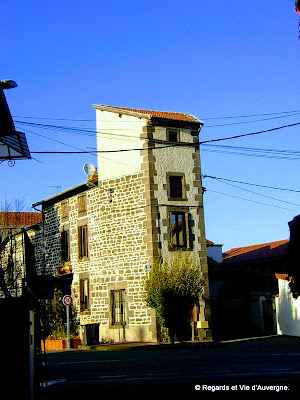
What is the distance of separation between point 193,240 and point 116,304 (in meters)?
4.64

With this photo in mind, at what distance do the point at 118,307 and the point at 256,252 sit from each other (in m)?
17.2

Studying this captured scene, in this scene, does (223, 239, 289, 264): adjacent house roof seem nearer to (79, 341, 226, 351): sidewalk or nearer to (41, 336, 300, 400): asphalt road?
(79, 341, 226, 351): sidewalk

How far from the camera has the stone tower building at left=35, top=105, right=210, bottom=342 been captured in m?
27.8

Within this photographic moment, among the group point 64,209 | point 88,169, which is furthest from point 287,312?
point 64,209

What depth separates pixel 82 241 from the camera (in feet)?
103

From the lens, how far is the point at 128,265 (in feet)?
93.0

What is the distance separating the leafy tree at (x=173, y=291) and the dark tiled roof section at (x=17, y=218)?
1483cm

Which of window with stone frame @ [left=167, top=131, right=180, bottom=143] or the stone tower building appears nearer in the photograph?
the stone tower building

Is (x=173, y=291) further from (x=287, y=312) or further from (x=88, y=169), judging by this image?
(x=88, y=169)

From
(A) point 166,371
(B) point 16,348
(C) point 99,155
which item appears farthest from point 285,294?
(B) point 16,348

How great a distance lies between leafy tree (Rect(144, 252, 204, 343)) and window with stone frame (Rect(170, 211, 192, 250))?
159 cm

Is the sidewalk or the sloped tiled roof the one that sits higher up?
the sloped tiled roof

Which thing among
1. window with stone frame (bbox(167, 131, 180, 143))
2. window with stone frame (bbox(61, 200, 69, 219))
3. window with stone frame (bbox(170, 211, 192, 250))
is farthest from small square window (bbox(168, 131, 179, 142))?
window with stone frame (bbox(61, 200, 69, 219))

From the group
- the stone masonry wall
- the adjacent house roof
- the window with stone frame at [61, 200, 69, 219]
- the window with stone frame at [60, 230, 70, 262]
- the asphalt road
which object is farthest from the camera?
the adjacent house roof
